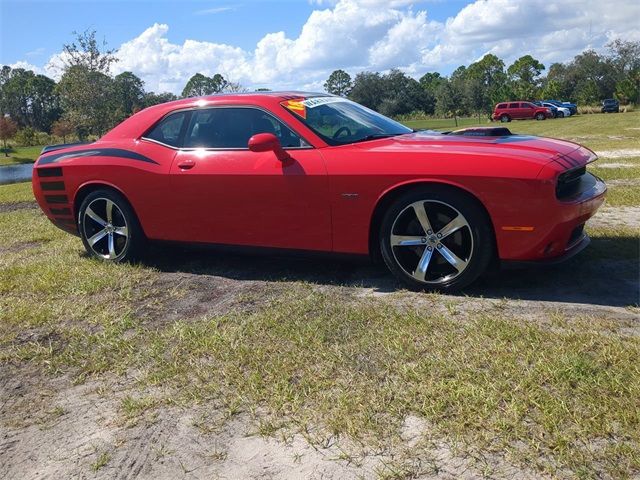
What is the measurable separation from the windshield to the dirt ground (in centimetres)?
133

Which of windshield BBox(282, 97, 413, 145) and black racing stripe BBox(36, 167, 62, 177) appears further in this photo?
black racing stripe BBox(36, 167, 62, 177)

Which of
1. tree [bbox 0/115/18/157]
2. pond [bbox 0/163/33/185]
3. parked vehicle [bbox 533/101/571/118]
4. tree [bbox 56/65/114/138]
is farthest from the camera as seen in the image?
tree [bbox 0/115/18/157]

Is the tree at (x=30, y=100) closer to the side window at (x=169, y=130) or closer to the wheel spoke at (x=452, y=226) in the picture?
the side window at (x=169, y=130)

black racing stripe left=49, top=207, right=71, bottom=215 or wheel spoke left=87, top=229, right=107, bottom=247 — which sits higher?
black racing stripe left=49, top=207, right=71, bottom=215

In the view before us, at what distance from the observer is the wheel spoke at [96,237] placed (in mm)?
5312

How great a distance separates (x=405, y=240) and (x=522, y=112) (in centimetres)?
4605

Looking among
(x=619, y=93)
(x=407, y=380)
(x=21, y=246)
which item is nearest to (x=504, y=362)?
(x=407, y=380)

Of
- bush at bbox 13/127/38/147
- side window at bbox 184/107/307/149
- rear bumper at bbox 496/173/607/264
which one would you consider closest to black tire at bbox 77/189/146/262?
side window at bbox 184/107/307/149

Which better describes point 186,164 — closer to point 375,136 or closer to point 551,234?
point 375,136

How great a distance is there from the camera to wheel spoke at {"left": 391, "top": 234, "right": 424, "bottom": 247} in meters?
4.00

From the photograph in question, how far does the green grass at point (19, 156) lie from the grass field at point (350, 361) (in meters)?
47.5

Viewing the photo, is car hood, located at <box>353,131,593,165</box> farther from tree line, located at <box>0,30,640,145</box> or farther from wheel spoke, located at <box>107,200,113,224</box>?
tree line, located at <box>0,30,640,145</box>

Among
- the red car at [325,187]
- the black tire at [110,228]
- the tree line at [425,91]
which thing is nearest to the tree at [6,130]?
the tree line at [425,91]

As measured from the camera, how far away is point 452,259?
154 inches
